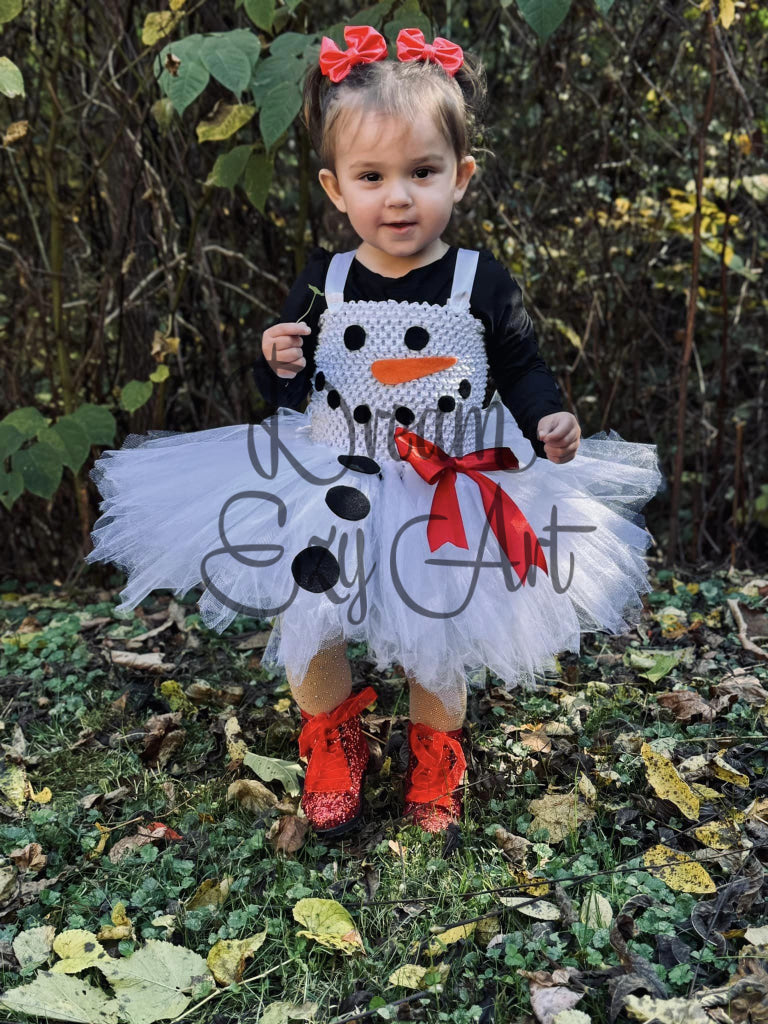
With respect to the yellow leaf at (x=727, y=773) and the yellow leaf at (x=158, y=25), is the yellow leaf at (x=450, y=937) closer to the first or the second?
the yellow leaf at (x=727, y=773)

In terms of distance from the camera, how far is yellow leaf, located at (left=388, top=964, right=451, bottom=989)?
1278 millimetres

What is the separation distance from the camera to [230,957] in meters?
1.34

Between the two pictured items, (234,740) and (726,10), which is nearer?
(234,740)

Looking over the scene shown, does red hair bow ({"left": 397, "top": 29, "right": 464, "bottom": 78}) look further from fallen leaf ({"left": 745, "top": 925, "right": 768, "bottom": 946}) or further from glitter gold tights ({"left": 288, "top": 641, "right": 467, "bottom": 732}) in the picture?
fallen leaf ({"left": 745, "top": 925, "right": 768, "bottom": 946})

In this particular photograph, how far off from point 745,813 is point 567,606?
455 mm

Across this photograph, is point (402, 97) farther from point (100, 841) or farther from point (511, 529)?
point (100, 841)

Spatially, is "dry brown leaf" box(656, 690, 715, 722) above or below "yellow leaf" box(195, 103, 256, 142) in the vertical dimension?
below

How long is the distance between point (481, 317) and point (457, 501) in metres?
0.35

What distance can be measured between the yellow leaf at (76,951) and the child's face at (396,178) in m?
1.20

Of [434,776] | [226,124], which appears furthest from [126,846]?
[226,124]

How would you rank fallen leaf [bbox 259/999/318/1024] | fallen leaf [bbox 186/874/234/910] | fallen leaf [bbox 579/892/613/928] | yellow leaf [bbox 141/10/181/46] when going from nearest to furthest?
1. fallen leaf [bbox 259/999/318/1024]
2. fallen leaf [bbox 579/892/613/928]
3. fallen leaf [bbox 186/874/234/910]
4. yellow leaf [bbox 141/10/181/46]

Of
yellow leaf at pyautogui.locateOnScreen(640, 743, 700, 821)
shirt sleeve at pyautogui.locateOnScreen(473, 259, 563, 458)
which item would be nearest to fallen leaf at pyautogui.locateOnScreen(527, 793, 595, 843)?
yellow leaf at pyautogui.locateOnScreen(640, 743, 700, 821)

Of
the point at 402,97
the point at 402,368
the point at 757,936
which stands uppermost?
the point at 402,97

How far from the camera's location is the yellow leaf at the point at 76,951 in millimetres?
1329
